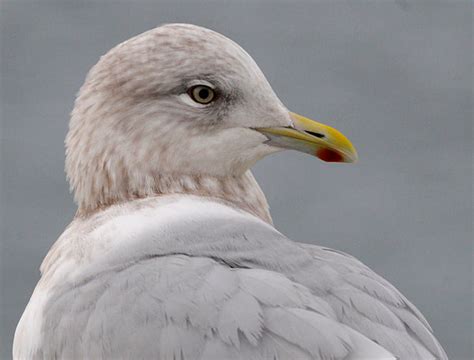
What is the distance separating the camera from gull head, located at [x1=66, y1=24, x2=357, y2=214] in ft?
8.00

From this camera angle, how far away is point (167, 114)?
2471mm

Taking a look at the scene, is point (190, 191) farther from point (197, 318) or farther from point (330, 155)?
point (197, 318)

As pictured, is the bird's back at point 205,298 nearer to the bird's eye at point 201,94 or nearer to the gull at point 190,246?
the gull at point 190,246

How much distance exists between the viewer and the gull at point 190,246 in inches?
80.4

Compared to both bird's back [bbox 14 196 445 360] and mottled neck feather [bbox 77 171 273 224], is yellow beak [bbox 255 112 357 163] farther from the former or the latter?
bird's back [bbox 14 196 445 360]

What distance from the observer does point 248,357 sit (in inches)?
79.0

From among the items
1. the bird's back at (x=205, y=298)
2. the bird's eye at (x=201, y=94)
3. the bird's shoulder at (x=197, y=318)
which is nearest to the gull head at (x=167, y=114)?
the bird's eye at (x=201, y=94)

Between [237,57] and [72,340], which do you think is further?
[237,57]

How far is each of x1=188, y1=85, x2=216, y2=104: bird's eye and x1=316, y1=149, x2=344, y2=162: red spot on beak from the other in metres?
0.25

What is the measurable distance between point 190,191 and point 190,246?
9.9 inches

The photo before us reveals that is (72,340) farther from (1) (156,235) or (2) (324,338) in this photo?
(2) (324,338)

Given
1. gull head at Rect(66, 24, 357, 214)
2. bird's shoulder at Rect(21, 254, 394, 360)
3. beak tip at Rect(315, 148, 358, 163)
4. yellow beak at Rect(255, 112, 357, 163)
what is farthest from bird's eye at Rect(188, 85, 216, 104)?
bird's shoulder at Rect(21, 254, 394, 360)

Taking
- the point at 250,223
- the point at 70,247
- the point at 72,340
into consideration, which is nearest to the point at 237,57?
the point at 250,223

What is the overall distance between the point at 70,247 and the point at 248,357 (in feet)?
1.70
